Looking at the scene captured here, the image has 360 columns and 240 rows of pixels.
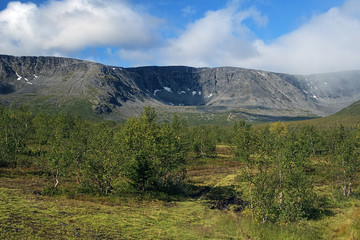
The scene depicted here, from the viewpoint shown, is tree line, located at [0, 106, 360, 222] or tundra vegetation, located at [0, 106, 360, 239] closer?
tundra vegetation, located at [0, 106, 360, 239]

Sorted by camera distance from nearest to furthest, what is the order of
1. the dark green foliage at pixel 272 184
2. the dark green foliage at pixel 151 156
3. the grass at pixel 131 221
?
the grass at pixel 131 221 → the dark green foliage at pixel 272 184 → the dark green foliage at pixel 151 156

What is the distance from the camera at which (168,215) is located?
2847cm

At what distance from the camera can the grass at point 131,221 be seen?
63.7ft

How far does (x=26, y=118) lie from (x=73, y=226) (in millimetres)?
117732

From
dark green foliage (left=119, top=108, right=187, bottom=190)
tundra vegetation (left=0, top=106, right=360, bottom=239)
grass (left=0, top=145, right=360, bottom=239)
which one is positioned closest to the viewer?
grass (left=0, top=145, right=360, bottom=239)

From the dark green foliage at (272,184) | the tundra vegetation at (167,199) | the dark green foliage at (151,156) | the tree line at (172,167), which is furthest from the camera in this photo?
the dark green foliage at (151,156)

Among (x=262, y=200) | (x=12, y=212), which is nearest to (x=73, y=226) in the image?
(x=12, y=212)

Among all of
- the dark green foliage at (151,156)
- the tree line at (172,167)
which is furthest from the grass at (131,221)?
the dark green foliage at (151,156)

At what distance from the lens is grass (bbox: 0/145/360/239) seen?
63.7 feet

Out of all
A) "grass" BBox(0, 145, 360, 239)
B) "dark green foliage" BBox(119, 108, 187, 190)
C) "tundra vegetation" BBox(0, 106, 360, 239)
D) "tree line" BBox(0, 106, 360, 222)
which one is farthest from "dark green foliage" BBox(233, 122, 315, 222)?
"dark green foliage" BBox(119, 108, 187, 190)

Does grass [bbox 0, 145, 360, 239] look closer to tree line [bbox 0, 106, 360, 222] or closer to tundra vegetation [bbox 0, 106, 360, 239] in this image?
tundra vegetation [bbox 0, 106, 360, 239]

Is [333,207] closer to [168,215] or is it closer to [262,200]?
[262,200]

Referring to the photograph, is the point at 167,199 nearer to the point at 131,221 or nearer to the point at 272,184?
the point at 131,221

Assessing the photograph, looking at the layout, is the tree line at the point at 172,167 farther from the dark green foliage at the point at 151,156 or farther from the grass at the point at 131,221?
the grass at the point at 131,221
